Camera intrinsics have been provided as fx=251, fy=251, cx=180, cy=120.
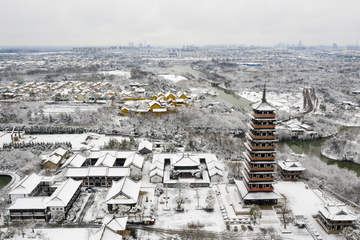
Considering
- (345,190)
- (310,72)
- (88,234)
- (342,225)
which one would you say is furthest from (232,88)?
(88,234)

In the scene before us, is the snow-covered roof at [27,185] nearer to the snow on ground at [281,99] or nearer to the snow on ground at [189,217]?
the snow on ground at [189,217]

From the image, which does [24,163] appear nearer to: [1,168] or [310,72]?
[1,168]

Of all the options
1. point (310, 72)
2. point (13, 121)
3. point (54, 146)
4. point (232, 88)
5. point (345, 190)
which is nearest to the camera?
point (345, 190)

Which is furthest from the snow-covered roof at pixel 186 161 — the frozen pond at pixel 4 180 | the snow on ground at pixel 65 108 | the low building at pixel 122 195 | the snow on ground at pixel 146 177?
the snow on ground at pixel 65 108

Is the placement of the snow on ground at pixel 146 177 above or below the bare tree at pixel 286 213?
above

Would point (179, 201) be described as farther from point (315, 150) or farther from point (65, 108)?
point (65, 108)

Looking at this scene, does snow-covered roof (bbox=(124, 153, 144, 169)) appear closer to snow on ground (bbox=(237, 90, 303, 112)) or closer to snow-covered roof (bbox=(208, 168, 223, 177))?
snow-covered roof (bbox=(208, 168, 223, 177))
